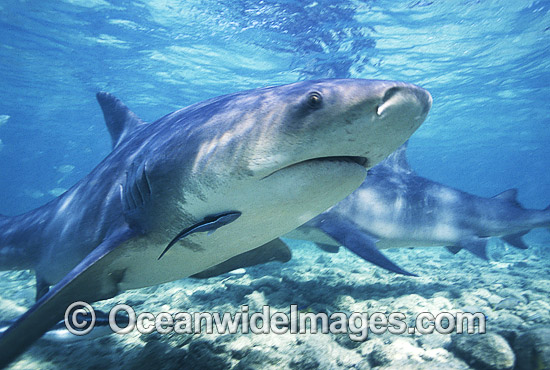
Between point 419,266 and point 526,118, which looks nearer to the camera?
point 419,266

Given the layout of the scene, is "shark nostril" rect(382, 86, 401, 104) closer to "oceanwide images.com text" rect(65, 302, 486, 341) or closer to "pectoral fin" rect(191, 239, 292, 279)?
"oceanwide images.com text" rect(65, 302, 486, 341)

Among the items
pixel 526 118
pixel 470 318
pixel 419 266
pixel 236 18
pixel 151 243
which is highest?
pixel 526 118

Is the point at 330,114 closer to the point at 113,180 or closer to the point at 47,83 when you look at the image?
the point at 113,180

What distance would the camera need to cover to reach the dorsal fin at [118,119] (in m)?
4.31

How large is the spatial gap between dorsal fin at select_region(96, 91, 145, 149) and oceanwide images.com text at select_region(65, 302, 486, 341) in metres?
2.35

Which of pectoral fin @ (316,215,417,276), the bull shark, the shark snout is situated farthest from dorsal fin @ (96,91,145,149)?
the shark snout

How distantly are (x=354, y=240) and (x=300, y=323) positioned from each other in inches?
65.8

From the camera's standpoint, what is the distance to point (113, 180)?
2688 millimetres

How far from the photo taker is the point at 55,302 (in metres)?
1.98

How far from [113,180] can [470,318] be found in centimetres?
391

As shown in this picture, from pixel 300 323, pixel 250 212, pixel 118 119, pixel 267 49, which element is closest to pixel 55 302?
pixel 250 212

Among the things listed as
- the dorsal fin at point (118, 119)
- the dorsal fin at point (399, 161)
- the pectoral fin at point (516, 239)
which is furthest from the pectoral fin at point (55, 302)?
the pectoral fin at point (516, 239)

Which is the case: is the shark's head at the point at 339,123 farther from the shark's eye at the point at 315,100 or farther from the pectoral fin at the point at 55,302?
the pectoral fin at the point at 55,302

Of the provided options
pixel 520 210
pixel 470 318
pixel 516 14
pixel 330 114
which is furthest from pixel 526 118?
pixel 330 114
